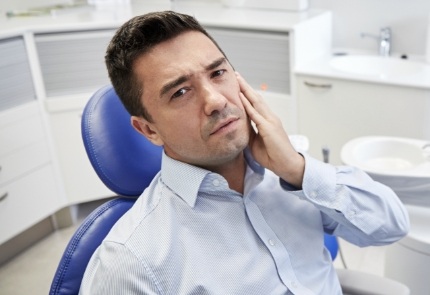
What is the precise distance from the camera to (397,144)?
1570 millimetres

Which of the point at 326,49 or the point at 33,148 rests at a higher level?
the point at 326,49

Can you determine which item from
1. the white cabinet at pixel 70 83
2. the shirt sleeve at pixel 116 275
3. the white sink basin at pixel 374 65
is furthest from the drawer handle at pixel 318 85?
the shirt sleeve at pixel 116 275

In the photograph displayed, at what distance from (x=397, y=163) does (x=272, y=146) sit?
68 centimetres

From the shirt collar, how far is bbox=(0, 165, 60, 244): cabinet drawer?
1600 millimetres

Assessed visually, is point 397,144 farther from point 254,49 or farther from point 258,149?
point 254,49

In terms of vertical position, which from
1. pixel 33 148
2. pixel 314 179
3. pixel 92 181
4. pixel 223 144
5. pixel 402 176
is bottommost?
pixel 92 181

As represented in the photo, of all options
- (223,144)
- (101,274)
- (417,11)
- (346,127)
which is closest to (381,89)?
(346,127)

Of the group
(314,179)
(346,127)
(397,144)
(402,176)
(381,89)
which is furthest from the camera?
(346,127)

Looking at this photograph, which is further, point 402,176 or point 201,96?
point 402,176

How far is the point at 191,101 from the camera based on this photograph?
39.3 inches

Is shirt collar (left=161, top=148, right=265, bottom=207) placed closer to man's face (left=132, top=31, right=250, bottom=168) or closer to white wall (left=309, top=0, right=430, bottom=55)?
man's face (left=132, top=31, right=250, bottom=168)

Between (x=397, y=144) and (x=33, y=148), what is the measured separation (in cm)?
180

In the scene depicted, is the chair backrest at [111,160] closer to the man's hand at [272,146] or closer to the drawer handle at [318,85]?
the man's hand at [272,146]

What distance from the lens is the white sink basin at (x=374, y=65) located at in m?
2.33
